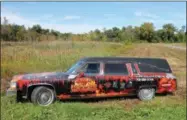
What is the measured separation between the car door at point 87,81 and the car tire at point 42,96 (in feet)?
2.59

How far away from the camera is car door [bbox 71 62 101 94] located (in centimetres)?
1179

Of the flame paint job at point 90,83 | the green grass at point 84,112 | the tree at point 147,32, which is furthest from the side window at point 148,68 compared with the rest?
the tree at point 147,32

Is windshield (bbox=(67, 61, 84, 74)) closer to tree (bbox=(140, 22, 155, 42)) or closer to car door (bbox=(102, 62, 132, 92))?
car door (bbox=(102, 62, 132, 92))

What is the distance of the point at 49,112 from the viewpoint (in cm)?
968

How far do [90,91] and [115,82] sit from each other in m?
0.94

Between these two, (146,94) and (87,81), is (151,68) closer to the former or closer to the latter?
(146,94)

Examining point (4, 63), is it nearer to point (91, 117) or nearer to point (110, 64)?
point (110, 64)

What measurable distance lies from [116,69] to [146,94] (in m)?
1.44

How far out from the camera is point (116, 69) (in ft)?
40.9

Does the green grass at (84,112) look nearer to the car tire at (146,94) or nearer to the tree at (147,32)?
the car tire at (146,94)

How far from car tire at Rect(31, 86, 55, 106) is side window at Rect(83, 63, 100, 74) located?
142 centimetres

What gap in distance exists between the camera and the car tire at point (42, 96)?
11.3 meters

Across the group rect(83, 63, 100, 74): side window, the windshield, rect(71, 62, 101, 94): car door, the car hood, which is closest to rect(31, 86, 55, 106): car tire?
the car hood

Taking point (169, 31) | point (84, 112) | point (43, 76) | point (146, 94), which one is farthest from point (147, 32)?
point (84, 112)
